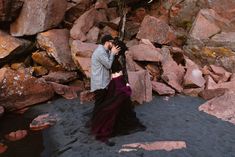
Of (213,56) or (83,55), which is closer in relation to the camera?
(83,55)

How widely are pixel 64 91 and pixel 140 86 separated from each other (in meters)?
3.21

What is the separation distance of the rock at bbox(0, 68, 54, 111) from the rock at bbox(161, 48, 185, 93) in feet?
14.9

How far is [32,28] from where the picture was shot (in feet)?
51.5

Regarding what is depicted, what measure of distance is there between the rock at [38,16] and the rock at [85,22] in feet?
2.84

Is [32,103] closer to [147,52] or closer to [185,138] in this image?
[147,52]

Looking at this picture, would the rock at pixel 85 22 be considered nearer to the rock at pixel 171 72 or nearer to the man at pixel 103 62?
the rock at pixel 171 72

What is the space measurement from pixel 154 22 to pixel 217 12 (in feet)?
10.8

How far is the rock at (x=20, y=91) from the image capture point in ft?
41.3

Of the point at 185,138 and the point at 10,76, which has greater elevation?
the point at 10,76

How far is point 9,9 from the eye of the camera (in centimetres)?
1586

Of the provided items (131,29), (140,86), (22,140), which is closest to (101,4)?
(131,29)

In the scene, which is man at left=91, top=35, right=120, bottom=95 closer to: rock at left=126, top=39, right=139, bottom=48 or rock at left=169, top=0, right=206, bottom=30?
rock at left=126, top=39, right=139, bottom=48

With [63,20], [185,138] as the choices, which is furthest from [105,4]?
[185,138]

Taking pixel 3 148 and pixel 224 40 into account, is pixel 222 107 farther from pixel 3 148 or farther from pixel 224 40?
pixel 3 148
